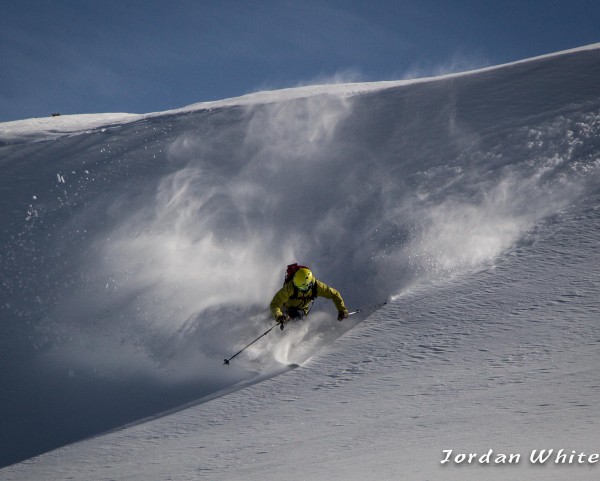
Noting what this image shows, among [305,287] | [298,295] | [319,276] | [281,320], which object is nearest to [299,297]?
[298,295]

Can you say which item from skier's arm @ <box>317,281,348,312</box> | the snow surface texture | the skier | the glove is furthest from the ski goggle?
the snow surface texture

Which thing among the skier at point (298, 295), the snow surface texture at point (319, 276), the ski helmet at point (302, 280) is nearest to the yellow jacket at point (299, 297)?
the skier at point (298, 295)

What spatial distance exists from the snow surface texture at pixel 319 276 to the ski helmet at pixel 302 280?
728 mm

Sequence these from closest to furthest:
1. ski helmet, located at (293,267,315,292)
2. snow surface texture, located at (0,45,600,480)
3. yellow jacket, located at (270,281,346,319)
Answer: snow surface texture, located at (0,45,600,480), ski helmet, located at (293,267,315,292), yellow jacket, located at (270,281,346,319)

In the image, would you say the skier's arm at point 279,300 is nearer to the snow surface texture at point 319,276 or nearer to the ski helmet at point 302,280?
the ski helmet at point 302,280

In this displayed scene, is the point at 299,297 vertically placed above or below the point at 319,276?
below

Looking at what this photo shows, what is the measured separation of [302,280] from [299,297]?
0.36m

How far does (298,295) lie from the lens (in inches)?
320

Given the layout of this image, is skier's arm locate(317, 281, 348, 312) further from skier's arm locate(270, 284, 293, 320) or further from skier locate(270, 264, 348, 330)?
skier's arm locate(270, 284, 293, 320)

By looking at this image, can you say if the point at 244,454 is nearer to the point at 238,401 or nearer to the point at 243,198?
the point at 238,401

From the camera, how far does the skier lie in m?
7.98

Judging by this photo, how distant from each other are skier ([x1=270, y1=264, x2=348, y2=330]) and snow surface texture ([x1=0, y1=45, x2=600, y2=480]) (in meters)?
0.27

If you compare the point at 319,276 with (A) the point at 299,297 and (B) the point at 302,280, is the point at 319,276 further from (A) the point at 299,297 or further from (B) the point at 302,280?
(B) the point at 302,280

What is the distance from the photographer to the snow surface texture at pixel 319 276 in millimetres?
4723
